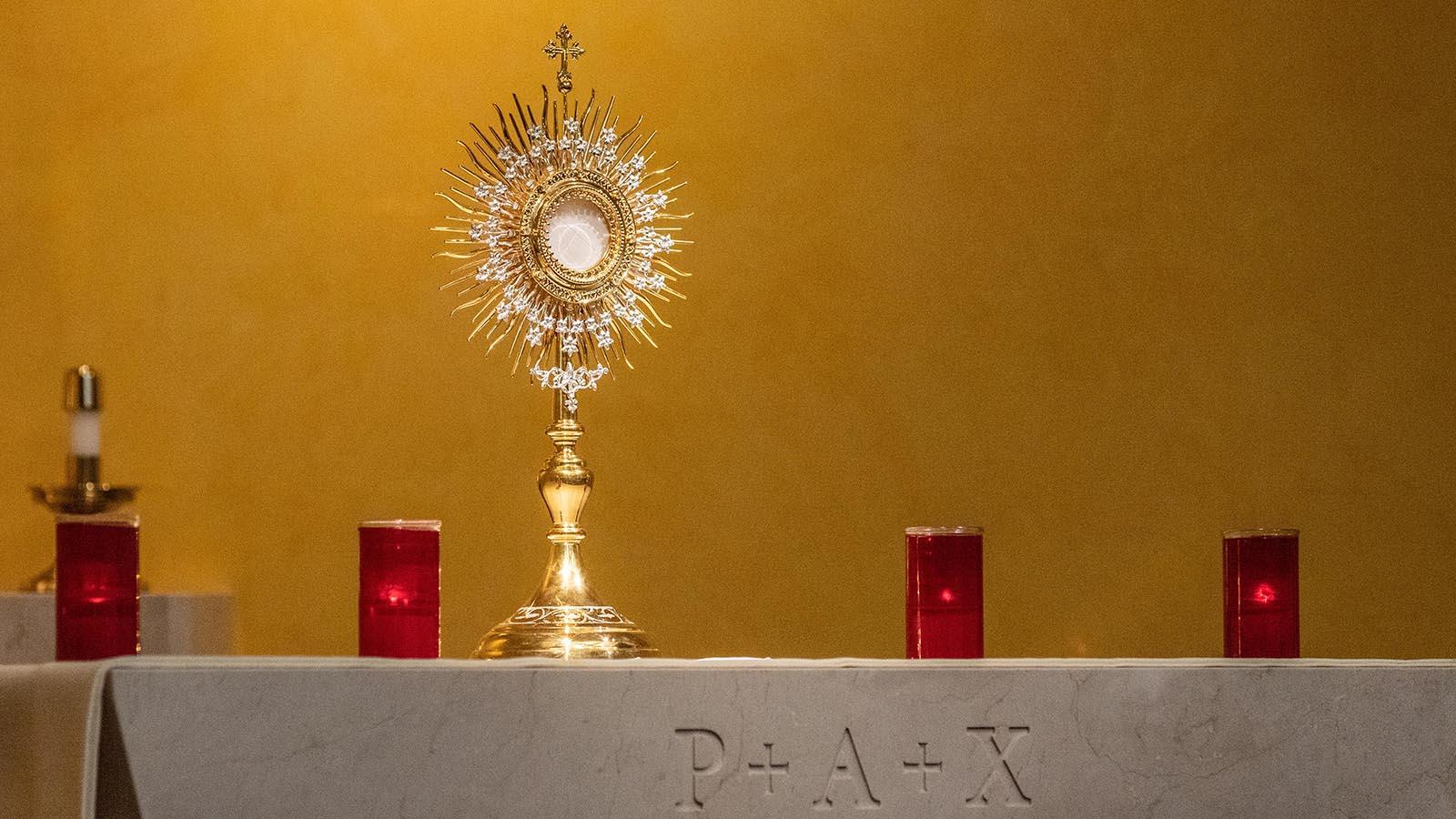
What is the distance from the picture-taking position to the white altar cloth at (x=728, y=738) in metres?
1.20

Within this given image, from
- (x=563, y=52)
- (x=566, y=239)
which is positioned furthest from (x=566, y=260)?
(x=563, y=52)

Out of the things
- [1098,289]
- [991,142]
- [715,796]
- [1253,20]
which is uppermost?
[1253,20]

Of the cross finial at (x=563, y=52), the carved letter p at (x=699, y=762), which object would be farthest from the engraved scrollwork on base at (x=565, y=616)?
the cross finial at (x=563, y=52)

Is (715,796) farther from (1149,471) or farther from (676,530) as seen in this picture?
(1149,471)

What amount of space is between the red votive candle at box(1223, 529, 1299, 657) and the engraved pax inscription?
25 centimetres

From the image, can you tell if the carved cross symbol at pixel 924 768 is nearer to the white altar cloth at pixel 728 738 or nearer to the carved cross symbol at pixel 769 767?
the white altar cloth at pixel 728 738

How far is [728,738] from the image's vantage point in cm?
132

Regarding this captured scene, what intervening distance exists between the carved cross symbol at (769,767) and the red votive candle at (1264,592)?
0.43m

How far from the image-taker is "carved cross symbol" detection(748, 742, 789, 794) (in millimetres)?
1327

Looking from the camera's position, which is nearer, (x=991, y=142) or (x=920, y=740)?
(x=920, y=740)

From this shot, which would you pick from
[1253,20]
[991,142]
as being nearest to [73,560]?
[991,142]

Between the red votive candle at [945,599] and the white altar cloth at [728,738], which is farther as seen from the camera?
the red votive candle at [945,599]

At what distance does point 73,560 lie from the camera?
1.32m

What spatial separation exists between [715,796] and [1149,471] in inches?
53.5
